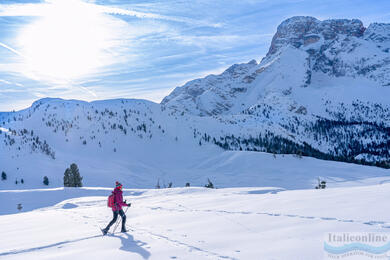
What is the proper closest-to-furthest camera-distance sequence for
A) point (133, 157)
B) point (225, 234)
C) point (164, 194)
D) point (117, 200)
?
point (225, 234)
point (117, 200)
point (164, 194)
point (133, 157)

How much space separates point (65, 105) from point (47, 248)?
624 ft

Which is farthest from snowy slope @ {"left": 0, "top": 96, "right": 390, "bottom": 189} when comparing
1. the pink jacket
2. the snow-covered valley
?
the pink jacket

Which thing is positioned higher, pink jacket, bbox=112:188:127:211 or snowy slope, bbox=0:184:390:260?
pink jacket, bbox=112:188:127:211

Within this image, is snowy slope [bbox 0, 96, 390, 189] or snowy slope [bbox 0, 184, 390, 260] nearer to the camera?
snowy slope [bbox 0, 184, 390, 260]

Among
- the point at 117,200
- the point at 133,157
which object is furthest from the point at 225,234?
the point at 133,157

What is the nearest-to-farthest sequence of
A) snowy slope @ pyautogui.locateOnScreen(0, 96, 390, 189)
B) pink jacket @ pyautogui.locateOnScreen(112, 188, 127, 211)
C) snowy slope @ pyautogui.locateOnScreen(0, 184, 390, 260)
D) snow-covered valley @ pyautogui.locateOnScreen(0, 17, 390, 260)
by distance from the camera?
snowy slope @ pyautogui.locateOnScreen(0, 184, 390, 260) < snow-covered valley @ pyautogui.locateOnScreen(0, 17, 390, 260) < pink jacket @ pyautogui.locateOnScreen(112, 188, 127, 211) < snowy slope @ pyautogui.locateOnScreen(0, 96, 390, 189)

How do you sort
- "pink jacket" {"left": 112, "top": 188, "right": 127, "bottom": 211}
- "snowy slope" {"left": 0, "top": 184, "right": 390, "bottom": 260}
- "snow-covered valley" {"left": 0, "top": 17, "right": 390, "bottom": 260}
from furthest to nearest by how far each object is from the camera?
"pink jacket" {"left": 112, "top": 188, "right": 127, "bottom": 211} < "snow-covered valley" {"left": 0, "top": 17, "right": 390, "bottom": 260} < "snowy slope" {"left": 0, "top": 184, "right": 390, "bottom": 260}

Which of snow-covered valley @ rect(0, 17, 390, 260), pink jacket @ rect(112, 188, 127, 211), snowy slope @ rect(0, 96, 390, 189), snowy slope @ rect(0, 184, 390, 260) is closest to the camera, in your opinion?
snowy slope @ rect(0, 184, 390, 260)

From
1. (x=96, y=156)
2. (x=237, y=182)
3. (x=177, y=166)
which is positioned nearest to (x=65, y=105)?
(x=96, y=156)

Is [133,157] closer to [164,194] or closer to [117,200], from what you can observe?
[164,194]

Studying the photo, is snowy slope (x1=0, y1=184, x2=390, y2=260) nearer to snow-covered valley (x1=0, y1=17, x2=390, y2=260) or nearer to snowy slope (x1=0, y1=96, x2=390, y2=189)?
snow-covered valley (x1=0, y1=17, x2=390, y2=260)

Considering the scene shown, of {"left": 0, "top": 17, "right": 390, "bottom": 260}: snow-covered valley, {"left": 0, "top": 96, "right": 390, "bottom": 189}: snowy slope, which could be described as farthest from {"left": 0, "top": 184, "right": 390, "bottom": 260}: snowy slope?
{"left": 0, "top": 96, "right": 390, "bottom": 189}: snowy slope

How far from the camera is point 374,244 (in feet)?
24.5

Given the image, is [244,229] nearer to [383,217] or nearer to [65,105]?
[383,217]
